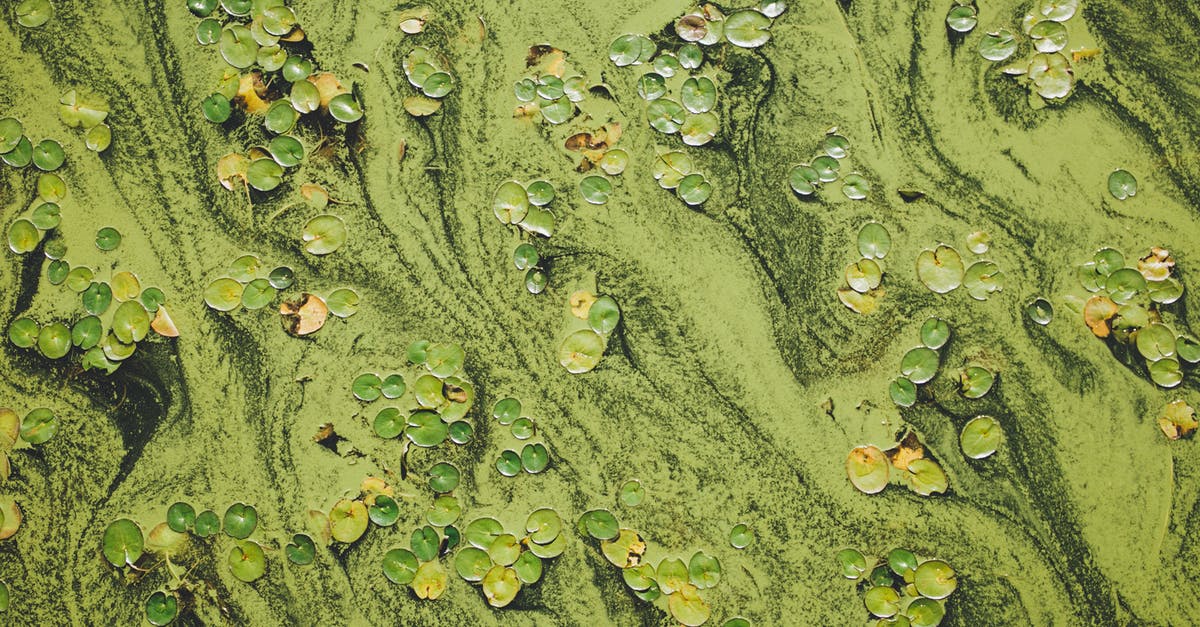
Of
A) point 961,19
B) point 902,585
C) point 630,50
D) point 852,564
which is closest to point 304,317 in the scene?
point 630,50

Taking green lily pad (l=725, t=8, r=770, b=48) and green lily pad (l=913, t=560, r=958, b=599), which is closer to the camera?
green lily pad (l=913, t=560, r=958, b=599)

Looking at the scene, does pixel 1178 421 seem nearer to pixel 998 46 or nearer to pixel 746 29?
pixel 998 46

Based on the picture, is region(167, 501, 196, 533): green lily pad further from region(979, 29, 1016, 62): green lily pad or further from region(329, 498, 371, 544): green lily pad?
region(979, 29, 1016, 62): green lily pad

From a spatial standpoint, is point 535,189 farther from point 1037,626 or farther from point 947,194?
point 1037,626

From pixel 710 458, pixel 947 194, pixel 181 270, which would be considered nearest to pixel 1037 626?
pixel 710 458

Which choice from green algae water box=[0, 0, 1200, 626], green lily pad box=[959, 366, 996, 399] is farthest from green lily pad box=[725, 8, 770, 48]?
green lily pad box=[959, 366, 996, 399]
